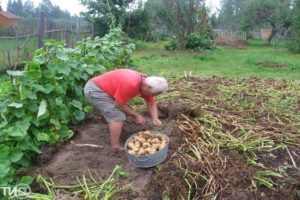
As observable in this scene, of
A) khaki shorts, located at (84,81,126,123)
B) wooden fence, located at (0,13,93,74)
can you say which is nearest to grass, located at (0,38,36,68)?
wooden fence, located at (0,13,93,74)

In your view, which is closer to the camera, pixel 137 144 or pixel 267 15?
pixel 137 144

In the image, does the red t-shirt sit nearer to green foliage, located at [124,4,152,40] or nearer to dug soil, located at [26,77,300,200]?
dug soil, located at [26,77,300,200]

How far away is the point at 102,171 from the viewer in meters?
3.21

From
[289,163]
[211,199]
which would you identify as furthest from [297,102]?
[211,199]

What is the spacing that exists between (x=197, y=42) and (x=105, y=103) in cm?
1132

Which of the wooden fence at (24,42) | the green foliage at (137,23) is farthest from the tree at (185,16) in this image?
A: the wooden fence at (24,42)

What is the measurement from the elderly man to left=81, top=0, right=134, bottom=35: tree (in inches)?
494

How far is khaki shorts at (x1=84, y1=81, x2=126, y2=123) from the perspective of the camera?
3.71m

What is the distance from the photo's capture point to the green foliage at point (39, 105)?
3268 millimetres

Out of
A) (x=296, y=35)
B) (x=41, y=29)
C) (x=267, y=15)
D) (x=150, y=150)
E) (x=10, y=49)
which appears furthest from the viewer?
(x=267, y=15)

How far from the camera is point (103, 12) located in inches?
648

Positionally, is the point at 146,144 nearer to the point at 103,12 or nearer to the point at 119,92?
the point at 119,92

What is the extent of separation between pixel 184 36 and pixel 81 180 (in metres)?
12.5

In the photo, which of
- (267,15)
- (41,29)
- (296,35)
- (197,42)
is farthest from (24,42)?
(267,15)
